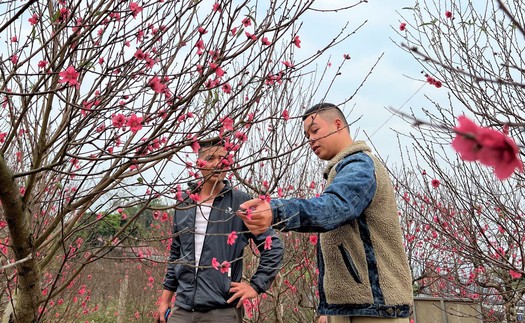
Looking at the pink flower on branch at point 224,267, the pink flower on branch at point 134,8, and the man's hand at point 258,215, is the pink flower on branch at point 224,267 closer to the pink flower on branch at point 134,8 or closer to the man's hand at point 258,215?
the man's hand at point 258,215

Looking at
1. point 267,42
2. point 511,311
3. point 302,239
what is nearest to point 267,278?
point 267,42

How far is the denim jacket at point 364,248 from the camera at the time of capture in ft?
5.87

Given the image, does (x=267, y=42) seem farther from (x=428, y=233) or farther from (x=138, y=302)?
(x=138, y=302)

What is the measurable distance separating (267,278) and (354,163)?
984mm

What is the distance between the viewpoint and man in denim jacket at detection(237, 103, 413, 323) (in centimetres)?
173

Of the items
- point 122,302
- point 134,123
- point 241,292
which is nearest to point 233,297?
point 241,292

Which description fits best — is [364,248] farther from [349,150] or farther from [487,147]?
[487,147]

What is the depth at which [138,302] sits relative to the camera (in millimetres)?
10344

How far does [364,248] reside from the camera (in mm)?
1903

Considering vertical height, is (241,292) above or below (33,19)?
A: below

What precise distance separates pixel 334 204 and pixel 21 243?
1.29 metres

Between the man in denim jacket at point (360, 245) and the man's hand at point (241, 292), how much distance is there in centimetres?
47

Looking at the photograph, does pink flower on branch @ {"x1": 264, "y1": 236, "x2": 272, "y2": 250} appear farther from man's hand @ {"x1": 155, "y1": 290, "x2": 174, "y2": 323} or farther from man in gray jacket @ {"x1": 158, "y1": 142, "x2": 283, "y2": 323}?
man's hand @ {"x1": 155, "y1": 290, "x2": 174, "y2": 323}

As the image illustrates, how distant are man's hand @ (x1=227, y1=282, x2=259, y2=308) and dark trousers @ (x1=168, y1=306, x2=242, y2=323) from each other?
60 millimetres
